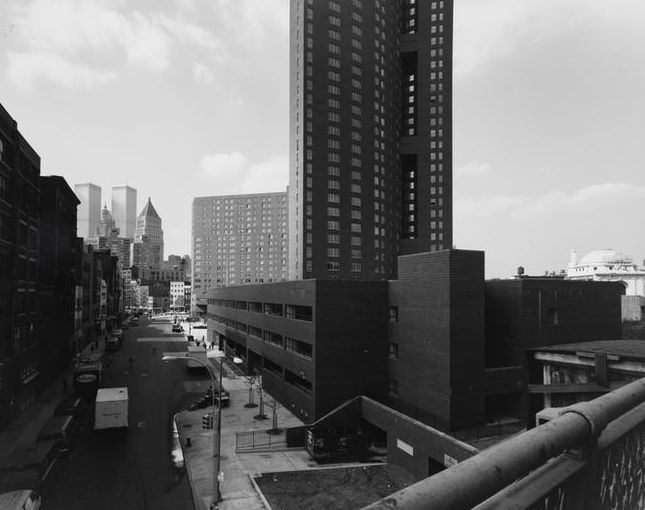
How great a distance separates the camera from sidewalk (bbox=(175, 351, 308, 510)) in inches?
1081

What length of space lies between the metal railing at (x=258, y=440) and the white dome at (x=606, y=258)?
14618cm

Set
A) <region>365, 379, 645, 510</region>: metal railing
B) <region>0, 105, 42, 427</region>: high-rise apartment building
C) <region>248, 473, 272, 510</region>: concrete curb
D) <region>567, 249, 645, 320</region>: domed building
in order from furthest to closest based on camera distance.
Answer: <region>567, 249, 645, 320</region>: domed building, <region>0, 105, 42, 427</region>: high-rise apartment building, <region>248, 473, 272, 510</region>: concrete curb, <region>365, 379, 645, 510</region>: metal railing

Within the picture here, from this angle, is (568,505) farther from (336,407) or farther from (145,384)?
(145,384)

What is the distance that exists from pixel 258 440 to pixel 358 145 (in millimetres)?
80384

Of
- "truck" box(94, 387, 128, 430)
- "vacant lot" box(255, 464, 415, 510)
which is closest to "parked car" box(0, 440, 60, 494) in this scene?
"truck" box(94, 387, 128, 430)

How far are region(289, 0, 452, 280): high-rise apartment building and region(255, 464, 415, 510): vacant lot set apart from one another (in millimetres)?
69810

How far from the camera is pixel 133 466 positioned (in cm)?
3150

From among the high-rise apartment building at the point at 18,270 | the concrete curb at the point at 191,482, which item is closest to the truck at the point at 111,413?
the concrete curb at the point at 191,482

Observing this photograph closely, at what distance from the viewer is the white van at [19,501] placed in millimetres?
20375

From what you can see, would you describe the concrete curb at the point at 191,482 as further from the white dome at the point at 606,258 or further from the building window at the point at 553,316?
the white dome at the point at 606,258

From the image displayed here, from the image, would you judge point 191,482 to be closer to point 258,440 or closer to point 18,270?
point 258,440

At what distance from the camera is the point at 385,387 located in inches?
1614

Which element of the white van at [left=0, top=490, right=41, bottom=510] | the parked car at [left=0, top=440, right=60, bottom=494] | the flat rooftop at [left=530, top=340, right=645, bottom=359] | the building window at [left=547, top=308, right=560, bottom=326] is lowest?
the parked car at [left=0, top=440, right=60, bottom=494]

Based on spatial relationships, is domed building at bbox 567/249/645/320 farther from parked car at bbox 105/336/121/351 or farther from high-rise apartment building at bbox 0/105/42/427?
high-rise apartment building at bbox 0/105/42/427
